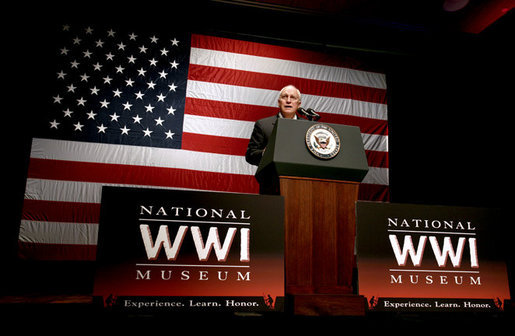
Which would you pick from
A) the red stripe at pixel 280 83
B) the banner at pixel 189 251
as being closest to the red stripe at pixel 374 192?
the red stripe at pixel 280 83

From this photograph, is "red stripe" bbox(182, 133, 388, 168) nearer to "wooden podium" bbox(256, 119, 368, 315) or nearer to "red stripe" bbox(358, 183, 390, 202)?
"red stripe" bbox(358, 183, 390, 202)

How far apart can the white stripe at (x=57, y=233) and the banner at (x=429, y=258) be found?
2.28 meters

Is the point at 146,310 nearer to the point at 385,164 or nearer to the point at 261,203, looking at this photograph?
the point at 261,203

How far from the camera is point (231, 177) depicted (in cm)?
305

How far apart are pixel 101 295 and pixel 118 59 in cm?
258

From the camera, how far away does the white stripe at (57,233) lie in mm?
2684

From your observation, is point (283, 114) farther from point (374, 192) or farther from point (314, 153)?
point (314, 153)

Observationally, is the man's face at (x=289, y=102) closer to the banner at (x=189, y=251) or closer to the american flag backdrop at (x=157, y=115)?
the american flag backdrop at (x=157, y=115)

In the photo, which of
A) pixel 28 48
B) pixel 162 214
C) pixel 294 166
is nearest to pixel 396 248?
pixel 294 166

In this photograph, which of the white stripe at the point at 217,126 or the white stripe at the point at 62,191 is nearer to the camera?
the white stripe at the point at 62,191

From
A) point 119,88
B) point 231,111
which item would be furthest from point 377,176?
point 119,88

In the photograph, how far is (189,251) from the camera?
114 cm

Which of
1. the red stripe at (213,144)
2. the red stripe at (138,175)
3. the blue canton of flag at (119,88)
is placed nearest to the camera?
the red stripe at (138,175)

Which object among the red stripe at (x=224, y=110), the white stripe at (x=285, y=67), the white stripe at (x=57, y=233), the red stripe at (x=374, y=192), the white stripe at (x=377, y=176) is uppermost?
the white stripe at (x=285, y=67)
